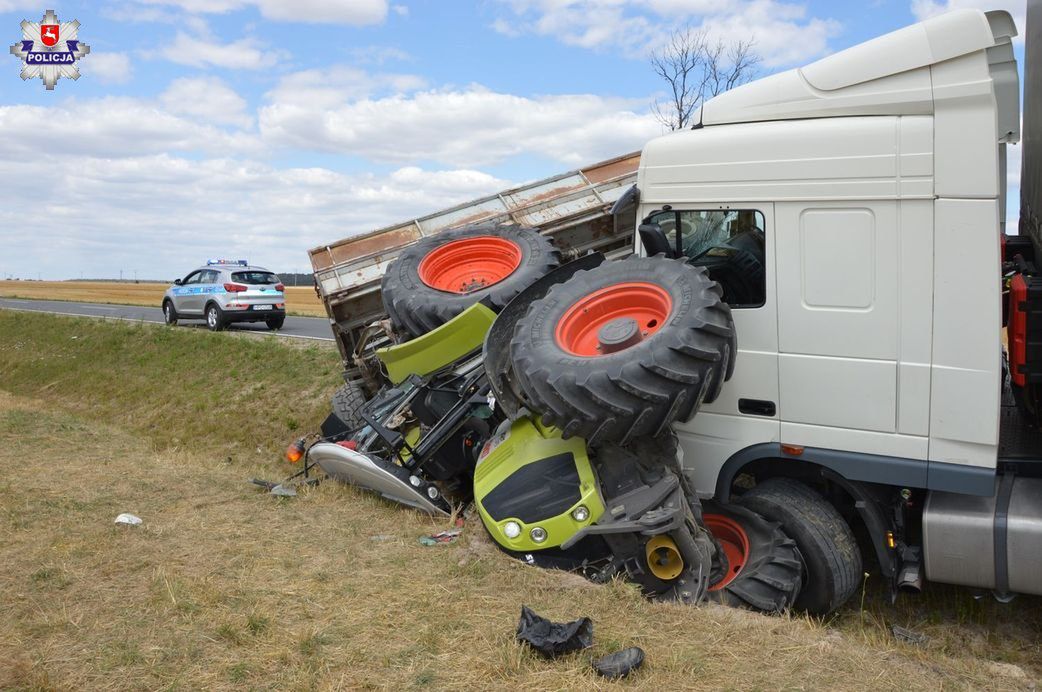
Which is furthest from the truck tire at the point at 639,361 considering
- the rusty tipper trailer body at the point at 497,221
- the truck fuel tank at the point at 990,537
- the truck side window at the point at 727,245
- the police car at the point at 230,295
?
the police car at the point at 230,295

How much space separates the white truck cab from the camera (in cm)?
442

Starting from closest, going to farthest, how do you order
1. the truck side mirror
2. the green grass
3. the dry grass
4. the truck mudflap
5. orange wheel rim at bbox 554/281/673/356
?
1. orange wheel rim at bbox 554/281/673/356
2. the truck side mirror
3. the truck mudflap
4. the green grass
5. the dry grass

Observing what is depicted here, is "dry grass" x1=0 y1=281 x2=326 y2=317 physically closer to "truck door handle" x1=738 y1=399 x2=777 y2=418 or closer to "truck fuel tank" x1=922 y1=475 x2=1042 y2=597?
"truck door handle" x1=738 y1=399 x2=777 y2=418

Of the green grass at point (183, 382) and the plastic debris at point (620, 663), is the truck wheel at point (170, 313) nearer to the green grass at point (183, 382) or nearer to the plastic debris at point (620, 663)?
the green grass at point (183, 382)

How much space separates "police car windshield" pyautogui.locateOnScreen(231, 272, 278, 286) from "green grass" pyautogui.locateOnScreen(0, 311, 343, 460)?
194 centimetres

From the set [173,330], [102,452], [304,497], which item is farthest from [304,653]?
[173,330]

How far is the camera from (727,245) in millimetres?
5152

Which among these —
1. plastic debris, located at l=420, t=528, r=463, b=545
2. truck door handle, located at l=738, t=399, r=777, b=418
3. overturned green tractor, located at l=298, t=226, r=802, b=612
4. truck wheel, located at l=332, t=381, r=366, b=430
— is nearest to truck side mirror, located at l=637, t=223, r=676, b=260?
overturned green tractor, located at l=298, t=226, r=802, b=612

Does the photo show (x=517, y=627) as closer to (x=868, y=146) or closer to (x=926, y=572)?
(x=926, y=572)

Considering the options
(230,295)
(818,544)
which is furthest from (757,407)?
(230,295)

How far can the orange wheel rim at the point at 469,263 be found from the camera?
7191 millimetres

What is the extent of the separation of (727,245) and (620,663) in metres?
2.63

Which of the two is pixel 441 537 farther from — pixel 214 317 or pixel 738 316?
pixel 214 317

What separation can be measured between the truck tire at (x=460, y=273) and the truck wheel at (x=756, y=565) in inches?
94.1
